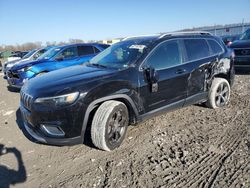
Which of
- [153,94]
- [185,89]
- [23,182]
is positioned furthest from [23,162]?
[185,89]

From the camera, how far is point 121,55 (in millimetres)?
4586

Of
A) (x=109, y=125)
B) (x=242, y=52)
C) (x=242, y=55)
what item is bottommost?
(x=109, y=125)

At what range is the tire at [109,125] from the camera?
3.65m

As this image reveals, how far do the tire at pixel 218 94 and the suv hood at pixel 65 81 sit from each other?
2.52m

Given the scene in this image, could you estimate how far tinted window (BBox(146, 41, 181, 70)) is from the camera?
14.1 ft

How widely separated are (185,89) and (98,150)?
6.75ft

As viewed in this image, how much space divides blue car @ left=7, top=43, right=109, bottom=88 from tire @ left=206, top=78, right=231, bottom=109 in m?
4.75

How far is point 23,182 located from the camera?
3.23 meters

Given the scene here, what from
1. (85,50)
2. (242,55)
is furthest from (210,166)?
(85,50)

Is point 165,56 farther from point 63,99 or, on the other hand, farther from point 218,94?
point 63,99

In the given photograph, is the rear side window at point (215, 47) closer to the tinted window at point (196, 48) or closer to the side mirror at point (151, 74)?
the tinted window at point (196, 48)

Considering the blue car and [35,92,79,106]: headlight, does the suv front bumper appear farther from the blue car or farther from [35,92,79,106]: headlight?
the blue car

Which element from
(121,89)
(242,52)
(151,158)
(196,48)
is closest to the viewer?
(151,158)

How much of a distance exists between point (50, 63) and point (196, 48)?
5130 mm
